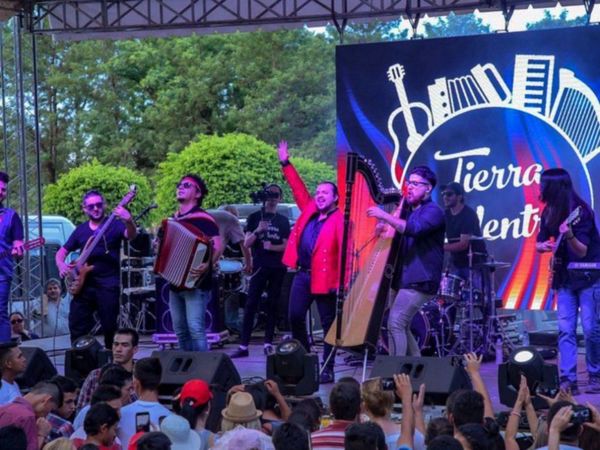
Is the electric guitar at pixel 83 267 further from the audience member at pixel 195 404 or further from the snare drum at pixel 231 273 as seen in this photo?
the audience member at pixel 195 404

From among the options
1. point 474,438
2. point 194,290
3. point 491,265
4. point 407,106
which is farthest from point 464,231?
point 474,438

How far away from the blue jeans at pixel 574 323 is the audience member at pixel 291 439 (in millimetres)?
5155

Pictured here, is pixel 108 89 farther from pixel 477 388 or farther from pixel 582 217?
pixel 477 388

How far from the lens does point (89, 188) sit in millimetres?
30203

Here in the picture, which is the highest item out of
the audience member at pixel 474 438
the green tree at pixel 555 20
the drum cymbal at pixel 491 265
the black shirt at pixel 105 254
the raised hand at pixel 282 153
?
the green tree at pixel 555 20

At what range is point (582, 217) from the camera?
9.91 metres

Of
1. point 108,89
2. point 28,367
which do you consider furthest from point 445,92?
point 108,89

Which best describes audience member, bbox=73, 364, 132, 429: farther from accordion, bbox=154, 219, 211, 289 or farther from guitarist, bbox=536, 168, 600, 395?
guitarist, bbox=536, 168, 600, 395

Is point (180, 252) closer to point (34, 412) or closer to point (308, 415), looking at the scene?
point (34, 412)

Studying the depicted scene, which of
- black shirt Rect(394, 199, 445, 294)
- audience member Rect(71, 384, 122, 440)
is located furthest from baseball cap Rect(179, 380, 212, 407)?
black shirt Rect(394, 199, 445, 294)

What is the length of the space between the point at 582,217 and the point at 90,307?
437cm

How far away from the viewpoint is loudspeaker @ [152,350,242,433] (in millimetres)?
8352

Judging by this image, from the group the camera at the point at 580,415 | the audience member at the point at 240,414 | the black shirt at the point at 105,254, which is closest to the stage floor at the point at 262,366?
the black shirt at the point at 105,254

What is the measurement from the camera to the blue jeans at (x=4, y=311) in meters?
10.9
